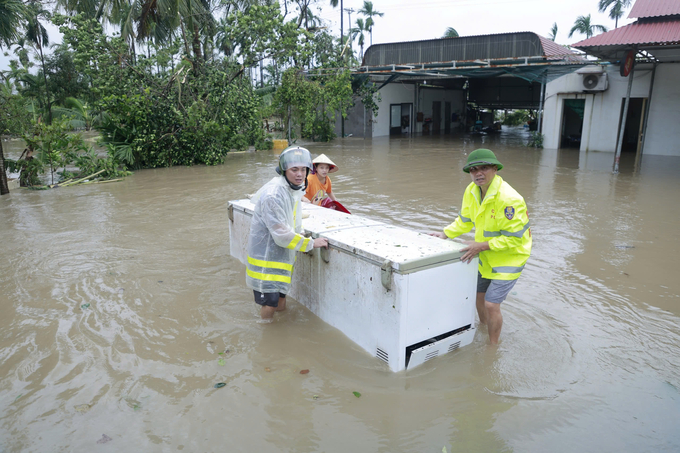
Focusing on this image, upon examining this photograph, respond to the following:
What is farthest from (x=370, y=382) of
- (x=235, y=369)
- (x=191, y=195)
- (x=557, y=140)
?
(x=557, y=140)

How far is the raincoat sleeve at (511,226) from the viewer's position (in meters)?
3.28

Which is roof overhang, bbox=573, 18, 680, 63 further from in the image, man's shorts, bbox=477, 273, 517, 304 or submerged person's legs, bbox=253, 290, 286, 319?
submerged person's legs, bbox=253, 290, 286, 319

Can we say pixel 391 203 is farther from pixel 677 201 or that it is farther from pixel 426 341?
pixel 426 341

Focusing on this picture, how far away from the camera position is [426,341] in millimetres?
3414

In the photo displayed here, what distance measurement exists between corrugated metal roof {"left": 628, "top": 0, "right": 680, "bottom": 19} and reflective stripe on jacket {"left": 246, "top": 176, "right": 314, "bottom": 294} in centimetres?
1207

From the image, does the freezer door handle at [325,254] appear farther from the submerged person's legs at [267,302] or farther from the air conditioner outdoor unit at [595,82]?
the air conditioner outdoor unit at [595,82]

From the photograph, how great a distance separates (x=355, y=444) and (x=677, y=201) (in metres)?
8.84

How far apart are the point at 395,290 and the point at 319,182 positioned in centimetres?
263

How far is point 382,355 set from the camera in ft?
11.1

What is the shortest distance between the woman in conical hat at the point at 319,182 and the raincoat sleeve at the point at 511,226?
2423 millimetres

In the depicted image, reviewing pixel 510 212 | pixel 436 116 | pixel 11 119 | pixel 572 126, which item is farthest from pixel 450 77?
pixel 510 212

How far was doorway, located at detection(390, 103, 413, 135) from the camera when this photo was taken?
2742 centimetres

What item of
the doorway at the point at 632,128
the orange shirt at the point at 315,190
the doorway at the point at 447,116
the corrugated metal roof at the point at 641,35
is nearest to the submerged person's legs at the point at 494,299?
the orange shirt at the point at 315,190

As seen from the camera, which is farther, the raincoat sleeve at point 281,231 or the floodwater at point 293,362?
the raincoat sleeve at point 281,231
